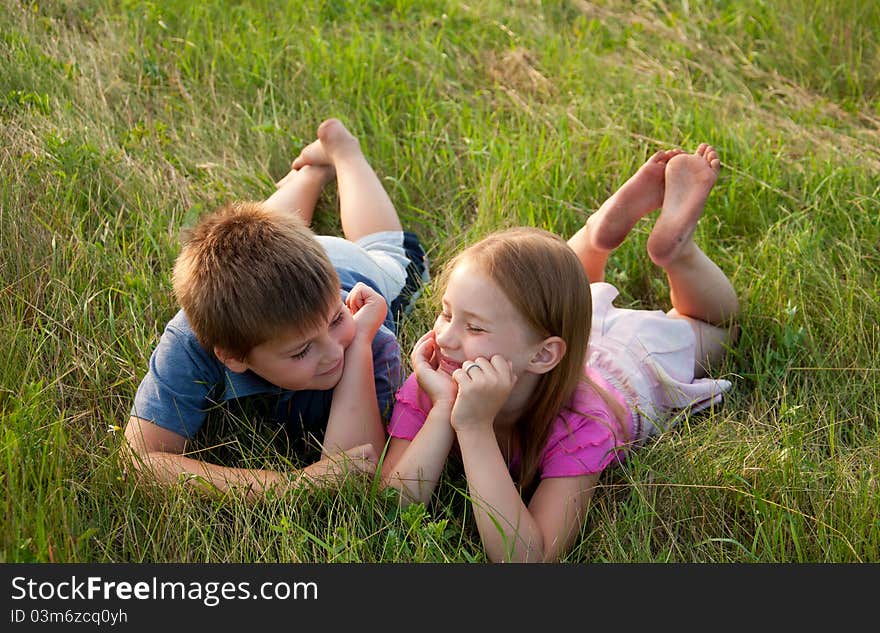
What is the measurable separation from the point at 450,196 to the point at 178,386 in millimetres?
1864

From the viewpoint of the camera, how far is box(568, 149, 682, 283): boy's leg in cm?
366

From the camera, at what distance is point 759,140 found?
182 inches

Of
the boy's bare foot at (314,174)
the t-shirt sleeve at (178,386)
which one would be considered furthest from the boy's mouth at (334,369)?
the boy's bare foot at (314,174)

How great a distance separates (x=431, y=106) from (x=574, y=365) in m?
2.27

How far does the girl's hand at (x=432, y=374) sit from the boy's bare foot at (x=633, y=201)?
3.25ft

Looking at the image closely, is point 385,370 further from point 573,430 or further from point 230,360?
point 573,430

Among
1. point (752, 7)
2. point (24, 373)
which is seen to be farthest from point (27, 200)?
point (752, 7)

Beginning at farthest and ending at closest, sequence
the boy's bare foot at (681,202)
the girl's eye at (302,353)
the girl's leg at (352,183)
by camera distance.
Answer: the girl's leg at (352,183)
the boy's bare foot at (681,202)
the girl's eye at (302,353)

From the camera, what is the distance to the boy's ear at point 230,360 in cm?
295

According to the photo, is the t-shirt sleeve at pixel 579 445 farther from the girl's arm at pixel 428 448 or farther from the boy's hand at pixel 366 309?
the boy's hand at pixel 366 309

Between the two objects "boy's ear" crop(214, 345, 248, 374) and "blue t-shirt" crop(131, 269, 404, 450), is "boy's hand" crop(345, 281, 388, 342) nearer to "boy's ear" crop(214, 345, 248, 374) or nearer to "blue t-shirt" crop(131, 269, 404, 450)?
"blue t-shirt" crop(131, 269, 404, 450)

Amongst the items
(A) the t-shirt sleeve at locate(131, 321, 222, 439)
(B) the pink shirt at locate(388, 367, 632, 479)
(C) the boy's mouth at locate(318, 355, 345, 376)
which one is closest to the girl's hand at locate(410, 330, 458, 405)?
(B) the pink shirt at locate(388, 367, 632, 479)

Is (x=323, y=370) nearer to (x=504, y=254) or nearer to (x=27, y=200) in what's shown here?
(x=504, y=254)

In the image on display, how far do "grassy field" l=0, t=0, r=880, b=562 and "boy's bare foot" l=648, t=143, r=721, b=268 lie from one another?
0.49 meters
